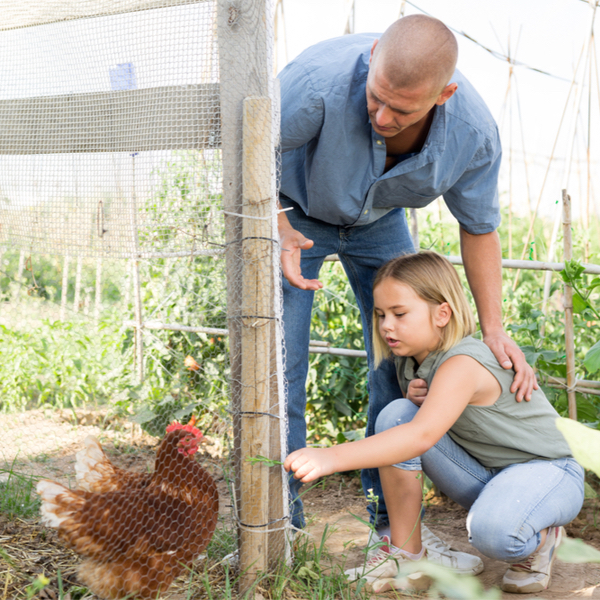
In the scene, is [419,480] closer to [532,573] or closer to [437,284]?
[532,573]

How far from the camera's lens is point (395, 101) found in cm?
136

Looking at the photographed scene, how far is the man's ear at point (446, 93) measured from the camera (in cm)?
144

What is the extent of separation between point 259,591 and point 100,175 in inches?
49.2

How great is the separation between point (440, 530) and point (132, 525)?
4.21 ft


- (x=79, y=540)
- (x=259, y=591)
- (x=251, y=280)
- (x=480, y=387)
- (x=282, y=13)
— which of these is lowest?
(x=259, y=591)

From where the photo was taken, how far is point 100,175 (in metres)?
1.51

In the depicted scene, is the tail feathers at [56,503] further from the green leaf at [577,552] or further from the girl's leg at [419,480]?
the green leaf at [577,552]

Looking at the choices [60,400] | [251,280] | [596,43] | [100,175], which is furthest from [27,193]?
[596,43]

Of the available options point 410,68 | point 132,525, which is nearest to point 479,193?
point 410,68

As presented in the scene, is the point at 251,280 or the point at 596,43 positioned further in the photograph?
the point at 596,43

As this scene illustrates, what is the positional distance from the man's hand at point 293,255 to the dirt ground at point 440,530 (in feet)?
2.54

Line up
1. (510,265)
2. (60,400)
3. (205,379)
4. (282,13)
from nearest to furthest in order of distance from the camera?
(510,265)
(205,379)
(60,400)
(282,13)

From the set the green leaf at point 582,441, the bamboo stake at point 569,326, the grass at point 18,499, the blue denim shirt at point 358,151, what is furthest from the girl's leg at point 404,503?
the green leaf at point 582,441

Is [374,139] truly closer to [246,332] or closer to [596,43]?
[246,332]
